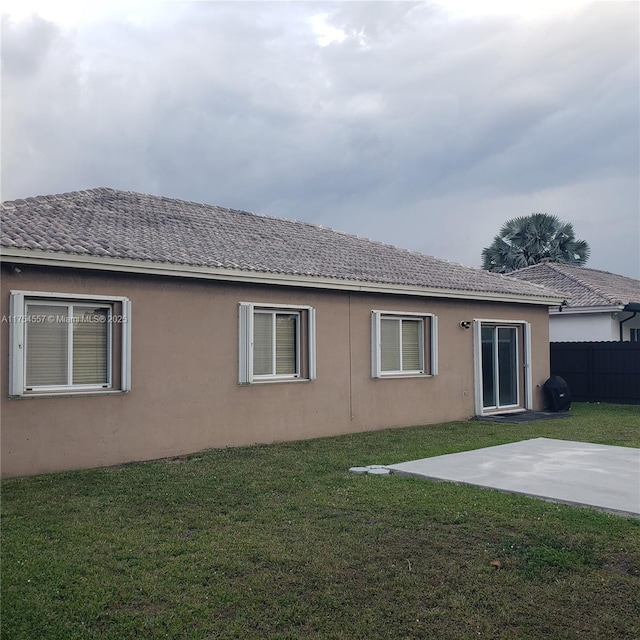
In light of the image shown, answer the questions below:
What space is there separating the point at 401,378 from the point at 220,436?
4.40 m

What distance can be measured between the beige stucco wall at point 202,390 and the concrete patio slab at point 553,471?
9.66 feet

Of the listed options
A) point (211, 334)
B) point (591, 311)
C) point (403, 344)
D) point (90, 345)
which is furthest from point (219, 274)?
point (591, 311)

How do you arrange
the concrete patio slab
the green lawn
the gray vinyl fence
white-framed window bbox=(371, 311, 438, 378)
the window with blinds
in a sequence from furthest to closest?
1. the gray vinyl fence
2. white-framed window bbox=(371, 311, 438, 378)
3. the window with blinds
4. the concrete patio slab
5. the green lawn

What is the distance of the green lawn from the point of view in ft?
12.6

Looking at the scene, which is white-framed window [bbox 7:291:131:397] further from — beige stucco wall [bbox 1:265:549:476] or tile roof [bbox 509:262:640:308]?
tile roof [bbox 509:262:640:308]

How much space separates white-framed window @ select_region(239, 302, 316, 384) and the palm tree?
795 inches

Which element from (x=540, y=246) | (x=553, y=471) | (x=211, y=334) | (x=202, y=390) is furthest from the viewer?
(x=540, y=246)

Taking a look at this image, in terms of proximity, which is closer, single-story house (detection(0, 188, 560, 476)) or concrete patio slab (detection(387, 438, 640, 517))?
concrete patio slab (detection(387, 438, 640, 517))

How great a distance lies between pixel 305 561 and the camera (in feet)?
16.0

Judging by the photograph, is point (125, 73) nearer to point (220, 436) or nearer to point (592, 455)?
point (220, 436)

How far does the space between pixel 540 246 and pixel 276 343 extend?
71.1 ft

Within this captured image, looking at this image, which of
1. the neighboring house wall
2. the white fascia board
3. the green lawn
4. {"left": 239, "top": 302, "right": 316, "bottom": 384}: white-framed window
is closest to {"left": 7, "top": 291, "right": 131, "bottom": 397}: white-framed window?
the white fascia board

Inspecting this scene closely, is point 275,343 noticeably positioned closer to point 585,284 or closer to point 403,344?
point 403,344

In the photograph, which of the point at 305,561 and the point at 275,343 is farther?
the point at 275,343
